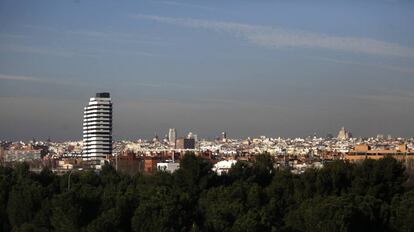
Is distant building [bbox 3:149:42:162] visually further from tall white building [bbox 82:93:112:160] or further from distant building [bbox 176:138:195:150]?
distant building [bbox 176:138:195:150]

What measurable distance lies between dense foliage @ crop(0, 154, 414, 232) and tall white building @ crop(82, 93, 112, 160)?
204 feet

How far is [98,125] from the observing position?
89062 mm

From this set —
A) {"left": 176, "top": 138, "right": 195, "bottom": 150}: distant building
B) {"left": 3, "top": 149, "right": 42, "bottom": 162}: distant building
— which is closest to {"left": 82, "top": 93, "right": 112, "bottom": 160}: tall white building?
{"left": 3, "top": 149, "right": 42, "bottom": 162}: distant building

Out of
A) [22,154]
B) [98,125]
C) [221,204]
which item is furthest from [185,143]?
[221,204]

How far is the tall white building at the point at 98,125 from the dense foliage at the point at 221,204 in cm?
Answer: 6228

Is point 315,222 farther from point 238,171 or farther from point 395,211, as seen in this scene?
point 238,171

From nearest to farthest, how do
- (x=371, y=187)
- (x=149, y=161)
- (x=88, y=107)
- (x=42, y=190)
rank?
(x=42, y=190)
(x=371, y=187)
(x=149, y=161)
(x=88, y=107)

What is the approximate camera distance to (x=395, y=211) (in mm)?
20312

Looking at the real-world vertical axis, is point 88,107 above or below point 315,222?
above

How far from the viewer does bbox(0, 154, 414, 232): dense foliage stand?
18.2 meters

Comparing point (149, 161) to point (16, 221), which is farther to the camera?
point (149, 161)

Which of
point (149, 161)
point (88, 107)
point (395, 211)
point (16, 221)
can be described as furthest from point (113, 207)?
point (88, 107)

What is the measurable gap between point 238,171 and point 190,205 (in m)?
7.75

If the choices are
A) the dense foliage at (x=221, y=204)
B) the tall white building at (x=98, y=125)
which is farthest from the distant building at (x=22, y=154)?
the dense foliage at (x=221, y=204)
